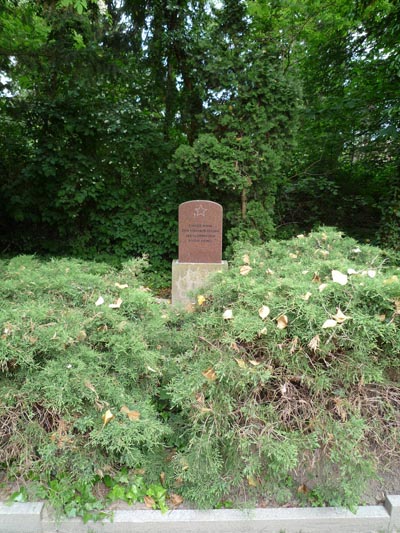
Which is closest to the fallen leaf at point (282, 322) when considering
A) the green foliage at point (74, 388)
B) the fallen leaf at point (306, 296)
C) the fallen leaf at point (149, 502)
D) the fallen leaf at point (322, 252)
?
the fallen leaf at point (306, 296)

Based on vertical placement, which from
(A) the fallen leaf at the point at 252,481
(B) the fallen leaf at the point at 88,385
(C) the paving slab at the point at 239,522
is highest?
(B) the fallen leaf at the point at 88,385

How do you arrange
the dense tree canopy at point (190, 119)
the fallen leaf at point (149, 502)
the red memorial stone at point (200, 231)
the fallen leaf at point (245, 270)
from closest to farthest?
the fallen leaf at point (149, 502) < the fallen leaf at point (245, 270) < the red memorial stone at point (200, 231) < the dense tree canopy at point (190, 119)

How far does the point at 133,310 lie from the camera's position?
2367 mm

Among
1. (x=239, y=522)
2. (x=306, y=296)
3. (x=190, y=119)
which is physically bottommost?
(x=239, y=522)

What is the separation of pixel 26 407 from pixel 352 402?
5.43ft

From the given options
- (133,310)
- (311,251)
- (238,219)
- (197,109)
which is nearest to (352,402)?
(133,310)

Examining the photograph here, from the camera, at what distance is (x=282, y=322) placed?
1830 millimetres

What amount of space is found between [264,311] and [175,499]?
1091 mm

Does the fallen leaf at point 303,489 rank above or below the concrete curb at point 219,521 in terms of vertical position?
above

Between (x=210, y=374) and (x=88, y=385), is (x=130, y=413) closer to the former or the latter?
(x=88, y=385)

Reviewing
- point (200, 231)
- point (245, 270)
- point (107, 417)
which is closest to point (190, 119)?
point (200, 231)

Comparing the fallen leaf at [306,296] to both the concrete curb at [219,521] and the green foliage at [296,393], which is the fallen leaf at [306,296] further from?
the concrete curb at [219,521]

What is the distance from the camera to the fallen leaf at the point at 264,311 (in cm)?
188

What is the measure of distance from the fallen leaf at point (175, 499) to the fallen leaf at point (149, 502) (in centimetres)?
10
